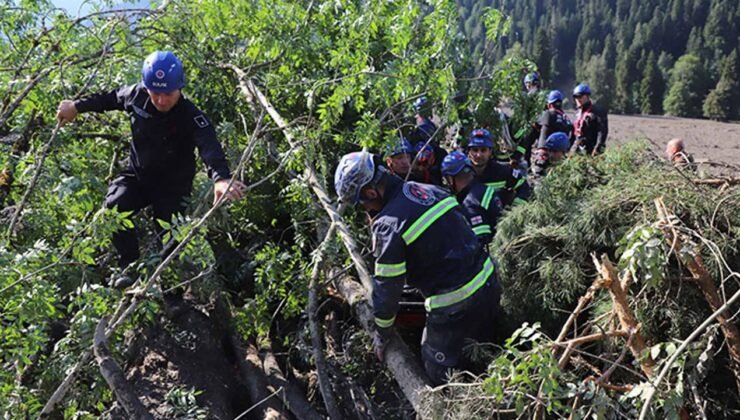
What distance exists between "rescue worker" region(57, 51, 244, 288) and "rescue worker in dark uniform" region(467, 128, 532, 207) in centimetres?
232

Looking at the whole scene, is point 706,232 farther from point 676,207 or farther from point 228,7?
point 228,7

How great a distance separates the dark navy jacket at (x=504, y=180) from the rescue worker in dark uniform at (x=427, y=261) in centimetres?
161

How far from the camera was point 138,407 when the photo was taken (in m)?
2.72

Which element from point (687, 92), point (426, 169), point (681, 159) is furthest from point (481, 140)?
point (687, 92)

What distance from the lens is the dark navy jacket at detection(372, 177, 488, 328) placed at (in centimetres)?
315

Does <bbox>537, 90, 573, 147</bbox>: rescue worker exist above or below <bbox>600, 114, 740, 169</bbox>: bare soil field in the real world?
above

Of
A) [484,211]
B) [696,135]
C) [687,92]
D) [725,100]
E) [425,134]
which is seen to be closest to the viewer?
[484,211]

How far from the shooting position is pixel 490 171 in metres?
5.09

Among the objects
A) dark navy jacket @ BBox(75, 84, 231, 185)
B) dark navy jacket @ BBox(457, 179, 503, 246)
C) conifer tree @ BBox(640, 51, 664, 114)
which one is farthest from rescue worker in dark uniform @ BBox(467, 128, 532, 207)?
conifer tree @ BBox(640, 51, 664, 114)

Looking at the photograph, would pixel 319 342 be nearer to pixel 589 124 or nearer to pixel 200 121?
pixel 200 121

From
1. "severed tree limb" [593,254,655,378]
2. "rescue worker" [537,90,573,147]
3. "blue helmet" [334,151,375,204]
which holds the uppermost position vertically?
"blue helmet" [334,151,375,204]

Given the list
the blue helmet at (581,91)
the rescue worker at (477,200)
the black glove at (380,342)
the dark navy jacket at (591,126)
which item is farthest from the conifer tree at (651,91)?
the black glove at (380,342)

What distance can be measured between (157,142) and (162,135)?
0.07 metres

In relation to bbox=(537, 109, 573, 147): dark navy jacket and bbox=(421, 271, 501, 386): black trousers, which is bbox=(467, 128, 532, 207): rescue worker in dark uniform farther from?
bbox=(537, 109, 573, 147): dark navy jacket
